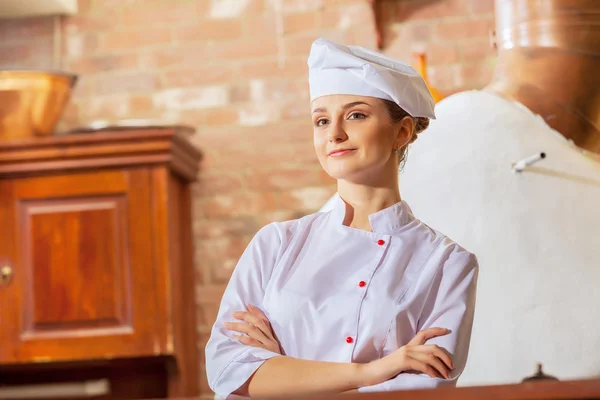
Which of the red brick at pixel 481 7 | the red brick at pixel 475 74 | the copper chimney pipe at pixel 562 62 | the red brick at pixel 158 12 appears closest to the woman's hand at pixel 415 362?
the copper chimney pipe at pixel 562 62

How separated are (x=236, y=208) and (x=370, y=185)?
150cm

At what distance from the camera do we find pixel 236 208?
266cm

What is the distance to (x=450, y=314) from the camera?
111 centimetres

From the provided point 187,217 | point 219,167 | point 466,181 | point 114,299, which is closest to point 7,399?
point 114,299

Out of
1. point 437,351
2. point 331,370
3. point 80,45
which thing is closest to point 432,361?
point 437,351

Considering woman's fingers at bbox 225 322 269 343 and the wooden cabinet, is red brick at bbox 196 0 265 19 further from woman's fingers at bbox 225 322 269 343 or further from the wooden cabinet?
woman's fingers at bbox 225 322 269 343

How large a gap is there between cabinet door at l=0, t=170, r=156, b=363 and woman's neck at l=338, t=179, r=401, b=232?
121 cm

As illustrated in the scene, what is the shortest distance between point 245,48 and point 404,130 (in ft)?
5.19

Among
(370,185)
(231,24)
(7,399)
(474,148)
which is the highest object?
(231,24)

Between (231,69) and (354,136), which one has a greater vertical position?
(231,69)

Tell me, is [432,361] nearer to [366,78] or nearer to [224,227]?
[366,78]

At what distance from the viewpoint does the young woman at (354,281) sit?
1.10 meters

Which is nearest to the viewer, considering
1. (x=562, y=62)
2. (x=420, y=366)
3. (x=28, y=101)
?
(x=420, y=366)

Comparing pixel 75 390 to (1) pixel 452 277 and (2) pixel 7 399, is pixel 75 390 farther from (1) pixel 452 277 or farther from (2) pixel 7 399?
(1) pixel 452 277
